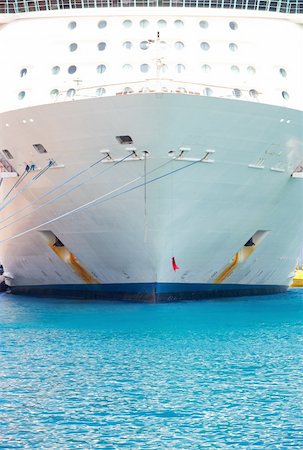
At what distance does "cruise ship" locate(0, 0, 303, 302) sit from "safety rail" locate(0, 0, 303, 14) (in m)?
0.04

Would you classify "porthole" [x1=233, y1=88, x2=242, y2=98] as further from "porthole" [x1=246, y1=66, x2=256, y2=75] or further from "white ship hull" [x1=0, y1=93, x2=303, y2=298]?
"white ship hull" [x1=0, y1=93, x2=303, y2=298]

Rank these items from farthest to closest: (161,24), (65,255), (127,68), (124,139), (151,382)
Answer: (65,255), (161,24), (127,68), (124,139), (151,382)

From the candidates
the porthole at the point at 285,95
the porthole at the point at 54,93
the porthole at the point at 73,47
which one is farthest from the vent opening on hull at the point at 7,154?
the porthole at the point at 285,95

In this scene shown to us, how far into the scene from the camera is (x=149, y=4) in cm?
2531

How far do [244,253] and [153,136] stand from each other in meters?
6.02

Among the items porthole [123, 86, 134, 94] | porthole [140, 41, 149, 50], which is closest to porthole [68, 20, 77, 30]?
porthole [140, 41, 149, 50]

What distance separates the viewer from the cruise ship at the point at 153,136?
23.3 m

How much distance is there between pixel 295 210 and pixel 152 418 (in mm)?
16396

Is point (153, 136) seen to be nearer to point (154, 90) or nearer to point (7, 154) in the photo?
point (154, 90)

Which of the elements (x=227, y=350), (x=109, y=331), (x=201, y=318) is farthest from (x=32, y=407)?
(x=201, y=318)

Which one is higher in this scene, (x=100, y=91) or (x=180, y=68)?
(x=180, y=68)

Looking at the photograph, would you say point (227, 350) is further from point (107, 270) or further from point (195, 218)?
point (107, 270)

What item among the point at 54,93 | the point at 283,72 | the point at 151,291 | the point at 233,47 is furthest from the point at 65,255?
the point at 283,72

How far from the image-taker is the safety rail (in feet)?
83.2
